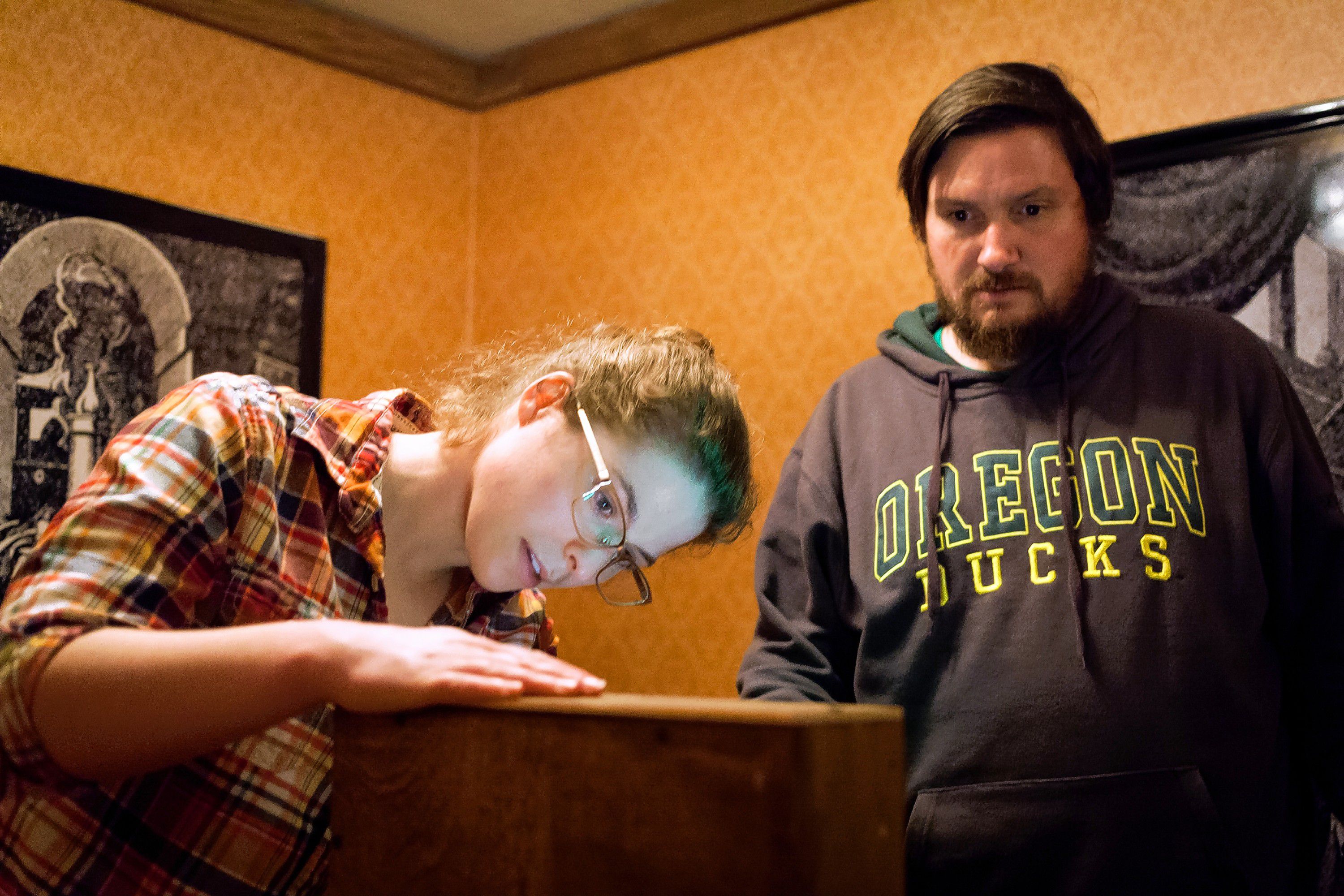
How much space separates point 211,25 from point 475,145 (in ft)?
2.74

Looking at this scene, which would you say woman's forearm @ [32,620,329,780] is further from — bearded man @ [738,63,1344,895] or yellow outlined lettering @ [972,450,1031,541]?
yellow outlined lettering @ [972,450,1031,541]

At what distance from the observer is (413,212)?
325cm

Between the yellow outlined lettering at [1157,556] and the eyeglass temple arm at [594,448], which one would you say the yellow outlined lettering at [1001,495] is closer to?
the yellow outlined lettering at [1157,556]

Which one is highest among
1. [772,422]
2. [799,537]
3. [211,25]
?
[211,25]

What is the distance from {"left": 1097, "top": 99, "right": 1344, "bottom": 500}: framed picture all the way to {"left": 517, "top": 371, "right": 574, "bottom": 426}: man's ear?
138 cm

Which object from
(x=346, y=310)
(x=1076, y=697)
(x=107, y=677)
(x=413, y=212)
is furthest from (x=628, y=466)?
(x=413, y=212)

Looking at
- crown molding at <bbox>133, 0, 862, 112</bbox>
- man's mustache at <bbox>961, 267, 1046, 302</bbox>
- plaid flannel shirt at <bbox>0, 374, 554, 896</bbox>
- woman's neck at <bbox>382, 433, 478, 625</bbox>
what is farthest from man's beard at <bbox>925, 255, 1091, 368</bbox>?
crown molding at <bbox>133, 0, 862, 112</bbox>

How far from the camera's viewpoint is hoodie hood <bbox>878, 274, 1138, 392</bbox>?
1.66 m

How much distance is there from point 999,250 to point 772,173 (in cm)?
119

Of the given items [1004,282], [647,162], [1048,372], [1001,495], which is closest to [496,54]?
[647,162]

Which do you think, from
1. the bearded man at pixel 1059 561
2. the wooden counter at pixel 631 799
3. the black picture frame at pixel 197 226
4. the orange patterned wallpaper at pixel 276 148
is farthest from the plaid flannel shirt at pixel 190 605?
the orange patterned wallpaper at pixel 276 148

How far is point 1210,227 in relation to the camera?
2.13 m

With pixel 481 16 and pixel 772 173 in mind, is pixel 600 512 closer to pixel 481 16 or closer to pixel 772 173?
pixel 772 173

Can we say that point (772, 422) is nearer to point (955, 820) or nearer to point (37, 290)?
point (955, 820)
